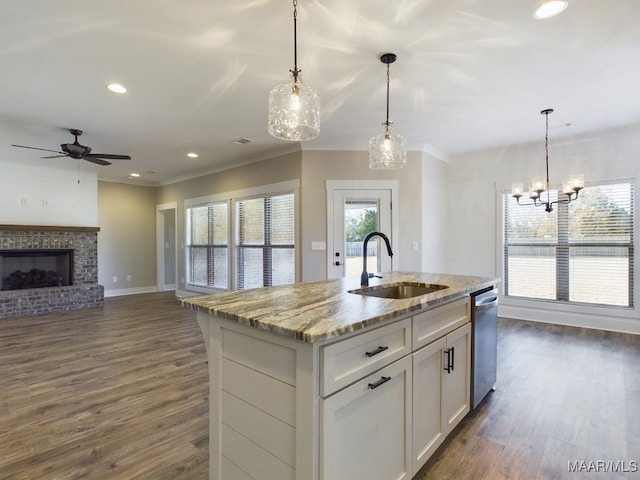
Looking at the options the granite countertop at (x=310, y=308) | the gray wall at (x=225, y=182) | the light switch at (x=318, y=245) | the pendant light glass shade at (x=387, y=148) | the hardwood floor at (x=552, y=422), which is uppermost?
the gray wall at (x=225, y=182)

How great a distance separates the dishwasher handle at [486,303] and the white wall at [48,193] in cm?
676

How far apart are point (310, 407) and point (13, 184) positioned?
7.23m

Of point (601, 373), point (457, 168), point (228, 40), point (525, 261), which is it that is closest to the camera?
point (228, 40)

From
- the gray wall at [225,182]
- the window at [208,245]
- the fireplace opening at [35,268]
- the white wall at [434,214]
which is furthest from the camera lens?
the window at [208,245]

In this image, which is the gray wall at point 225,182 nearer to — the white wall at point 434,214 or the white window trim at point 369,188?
the white window trim at point 369,188

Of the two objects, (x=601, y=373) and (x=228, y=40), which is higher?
(x=228, y=40)

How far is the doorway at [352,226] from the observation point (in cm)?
494

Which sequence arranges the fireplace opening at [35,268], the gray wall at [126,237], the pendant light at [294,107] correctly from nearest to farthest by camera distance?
the pendant light at [294,107], the fireplace opening at [35,268], the gray wall at [126,237]

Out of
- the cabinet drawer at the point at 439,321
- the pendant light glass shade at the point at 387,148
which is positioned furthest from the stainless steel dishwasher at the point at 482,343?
the pendant light glass shade at the point at 387,148

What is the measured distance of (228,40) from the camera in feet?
7.91

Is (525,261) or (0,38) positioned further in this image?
(525,261)

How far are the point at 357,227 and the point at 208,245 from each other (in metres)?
3.43

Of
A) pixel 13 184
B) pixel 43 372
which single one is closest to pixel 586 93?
pixel 43 372

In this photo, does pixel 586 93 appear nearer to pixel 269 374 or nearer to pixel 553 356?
pixel 553 356
